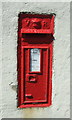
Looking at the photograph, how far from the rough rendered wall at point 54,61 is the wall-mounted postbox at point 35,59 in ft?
0.21

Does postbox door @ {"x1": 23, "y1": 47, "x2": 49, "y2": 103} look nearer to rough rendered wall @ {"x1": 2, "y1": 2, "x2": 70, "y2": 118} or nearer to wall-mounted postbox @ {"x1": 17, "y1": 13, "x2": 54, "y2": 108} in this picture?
wall-mounted postbox @ {"x1": 17, "y1": 13, "x2": 54, "y2": 108}

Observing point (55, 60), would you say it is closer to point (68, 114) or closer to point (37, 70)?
point (37, 70)

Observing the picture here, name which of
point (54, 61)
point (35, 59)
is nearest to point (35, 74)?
point (35, 59)

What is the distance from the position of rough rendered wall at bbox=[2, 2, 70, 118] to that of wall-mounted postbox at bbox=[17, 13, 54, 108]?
64 mm

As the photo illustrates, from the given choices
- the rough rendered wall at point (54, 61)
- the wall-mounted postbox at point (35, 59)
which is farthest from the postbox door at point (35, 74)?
the rough rendered wall at point (54, 61)

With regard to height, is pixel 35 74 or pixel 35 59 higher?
pixel 35 59

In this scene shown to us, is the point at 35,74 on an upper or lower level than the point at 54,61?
lower

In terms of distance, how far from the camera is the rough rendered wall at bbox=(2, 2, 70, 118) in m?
2.67

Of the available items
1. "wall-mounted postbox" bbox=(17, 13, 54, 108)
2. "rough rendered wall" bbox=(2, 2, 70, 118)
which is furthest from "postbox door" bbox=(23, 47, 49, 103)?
"rough rendered wall" bbox=(2, 2, 70, 118)

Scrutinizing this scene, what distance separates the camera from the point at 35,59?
2.76 metres

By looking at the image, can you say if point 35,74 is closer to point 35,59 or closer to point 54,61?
point 35,59

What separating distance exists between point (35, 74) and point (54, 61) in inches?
11.6

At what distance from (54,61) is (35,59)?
25cm

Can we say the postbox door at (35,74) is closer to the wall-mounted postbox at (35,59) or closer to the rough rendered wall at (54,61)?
the wall-mounted postbox at (35,59)
